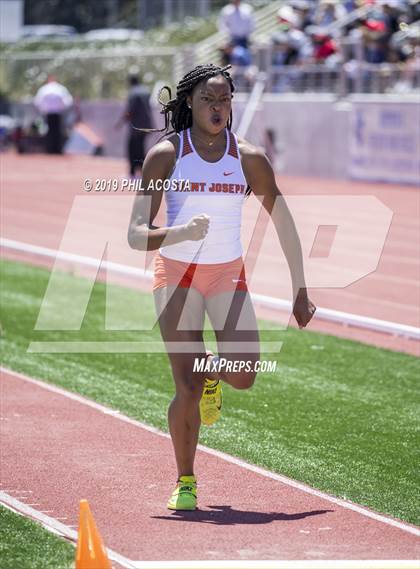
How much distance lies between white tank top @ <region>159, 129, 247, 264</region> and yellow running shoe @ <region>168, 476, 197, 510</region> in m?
1.08

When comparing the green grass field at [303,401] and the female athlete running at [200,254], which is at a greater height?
the female athlete running at [200,254]

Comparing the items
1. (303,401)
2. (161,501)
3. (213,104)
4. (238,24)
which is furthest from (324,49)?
(161,501)

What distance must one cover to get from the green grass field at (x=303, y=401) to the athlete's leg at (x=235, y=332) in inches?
38.3

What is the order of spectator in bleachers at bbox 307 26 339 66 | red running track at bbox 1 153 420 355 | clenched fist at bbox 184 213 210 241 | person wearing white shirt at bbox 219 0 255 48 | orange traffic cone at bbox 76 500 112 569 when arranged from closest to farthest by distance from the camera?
orange traffic cone at bbox 76 500 112 569 → clenched fist at bbox 184 213 210 241 → red running track at bbox 1 153 420 355 → spectator in bleachers at bbox 307 26 339 66 → person wearing white shirt at bbox 219 0 255 48

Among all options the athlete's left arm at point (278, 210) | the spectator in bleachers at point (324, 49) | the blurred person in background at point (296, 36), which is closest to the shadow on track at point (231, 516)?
the athlete's left arm at point (278, 210)

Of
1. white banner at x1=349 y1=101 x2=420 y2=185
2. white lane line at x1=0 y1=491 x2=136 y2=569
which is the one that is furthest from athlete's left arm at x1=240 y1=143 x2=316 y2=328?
white banner at x1=349 y1=101 x2=420 y2=185

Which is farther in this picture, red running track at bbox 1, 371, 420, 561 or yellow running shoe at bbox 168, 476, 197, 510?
yellow running shoe at bbox 168, 476, 197, 510

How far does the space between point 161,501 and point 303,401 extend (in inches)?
113

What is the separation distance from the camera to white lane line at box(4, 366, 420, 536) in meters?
6.29

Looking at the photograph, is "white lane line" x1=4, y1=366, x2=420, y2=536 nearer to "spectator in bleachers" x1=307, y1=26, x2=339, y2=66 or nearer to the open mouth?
the open mouth

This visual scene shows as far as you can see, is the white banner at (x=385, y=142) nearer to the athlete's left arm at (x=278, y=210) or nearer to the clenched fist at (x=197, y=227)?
the athlete's left arm at (x=278, y=210)

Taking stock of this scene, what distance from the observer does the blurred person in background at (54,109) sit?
3950 cm

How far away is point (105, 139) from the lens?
41625 millimetres

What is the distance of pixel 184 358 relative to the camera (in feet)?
20.6
